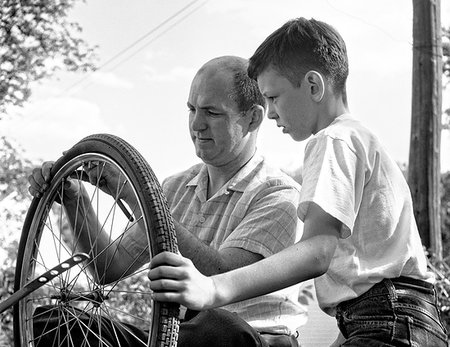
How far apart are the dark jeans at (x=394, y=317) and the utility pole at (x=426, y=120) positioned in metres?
5.16

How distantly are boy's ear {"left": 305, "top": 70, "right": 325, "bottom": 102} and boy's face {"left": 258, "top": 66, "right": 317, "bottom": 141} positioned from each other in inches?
0.5

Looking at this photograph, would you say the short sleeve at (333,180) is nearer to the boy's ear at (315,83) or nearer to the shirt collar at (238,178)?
the boy's ear at (315,83)

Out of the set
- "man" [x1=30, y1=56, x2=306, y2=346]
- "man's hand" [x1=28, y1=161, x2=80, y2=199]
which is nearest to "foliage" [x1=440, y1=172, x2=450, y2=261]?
"man" [x1=30, y1=56, x2=306, y2=346]

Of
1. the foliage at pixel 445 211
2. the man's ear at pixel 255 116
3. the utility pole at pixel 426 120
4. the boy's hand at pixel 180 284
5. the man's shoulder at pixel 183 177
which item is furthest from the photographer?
the foliage at pixel 445 211

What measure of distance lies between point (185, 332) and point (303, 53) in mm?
769

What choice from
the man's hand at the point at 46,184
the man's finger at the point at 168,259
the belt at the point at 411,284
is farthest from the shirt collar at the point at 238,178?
the man's finger at the point at 168,259

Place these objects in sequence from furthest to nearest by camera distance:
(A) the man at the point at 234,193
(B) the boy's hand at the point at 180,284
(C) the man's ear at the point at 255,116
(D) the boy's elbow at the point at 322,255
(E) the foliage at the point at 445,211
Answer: (E) the foliage at the point at 445,211
(C) the man's ear at the point at 255,116
(A) the man at the point at 234,193
(D) the boy's elbow at the point at 322,255
(B) the boy's hand at the point at 180,284

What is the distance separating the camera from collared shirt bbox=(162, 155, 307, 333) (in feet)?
8.47

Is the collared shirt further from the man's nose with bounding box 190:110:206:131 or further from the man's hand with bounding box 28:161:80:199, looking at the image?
the man's hand with bounding box 28:161:80:199

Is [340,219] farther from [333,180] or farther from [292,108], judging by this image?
[292,108]

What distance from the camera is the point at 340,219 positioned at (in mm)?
1892

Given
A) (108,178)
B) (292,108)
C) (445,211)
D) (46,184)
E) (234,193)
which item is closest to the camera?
(292,108)

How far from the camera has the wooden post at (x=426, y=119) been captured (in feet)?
23.6

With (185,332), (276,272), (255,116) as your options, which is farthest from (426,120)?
(276,272)
